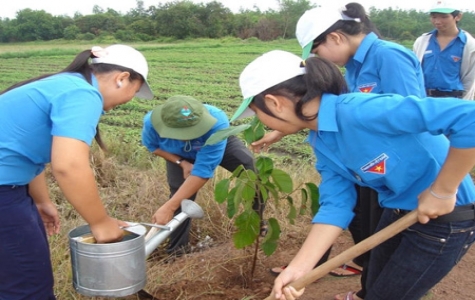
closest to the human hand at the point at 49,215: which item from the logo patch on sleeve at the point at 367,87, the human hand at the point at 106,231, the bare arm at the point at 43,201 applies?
the bare arm at the point at 43,201

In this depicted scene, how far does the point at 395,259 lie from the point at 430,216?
10.6 inches

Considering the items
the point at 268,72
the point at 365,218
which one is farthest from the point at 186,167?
the point at 268,72

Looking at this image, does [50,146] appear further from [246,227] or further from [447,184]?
[447,184]

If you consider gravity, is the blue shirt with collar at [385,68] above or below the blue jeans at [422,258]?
above

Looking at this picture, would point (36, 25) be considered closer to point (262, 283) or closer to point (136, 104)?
point (136, 104)

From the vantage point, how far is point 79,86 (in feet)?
5.22

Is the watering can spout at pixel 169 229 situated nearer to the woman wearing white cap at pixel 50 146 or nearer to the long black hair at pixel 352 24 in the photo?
the woman wearing white cap at pixel 50 146

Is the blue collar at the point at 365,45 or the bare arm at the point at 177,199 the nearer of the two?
the blue collar at the point at 365,45

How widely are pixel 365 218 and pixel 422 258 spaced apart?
0.81 metres

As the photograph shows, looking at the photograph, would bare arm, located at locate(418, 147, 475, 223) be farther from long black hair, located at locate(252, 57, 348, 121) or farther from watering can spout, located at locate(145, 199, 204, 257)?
watering can spout, located at locate(145, 199, 204, 257)

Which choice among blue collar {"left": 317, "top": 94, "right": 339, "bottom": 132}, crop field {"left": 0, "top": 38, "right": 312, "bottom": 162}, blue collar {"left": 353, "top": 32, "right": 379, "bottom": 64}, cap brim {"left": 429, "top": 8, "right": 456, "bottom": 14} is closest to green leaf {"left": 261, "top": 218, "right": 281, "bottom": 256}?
blue collar {"left": 353, "top": 32, "right": 379, "bottom": 64}

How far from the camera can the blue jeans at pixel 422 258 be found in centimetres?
155

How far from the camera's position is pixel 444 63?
3967 millimetres

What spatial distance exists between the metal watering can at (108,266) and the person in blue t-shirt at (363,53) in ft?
3.44
